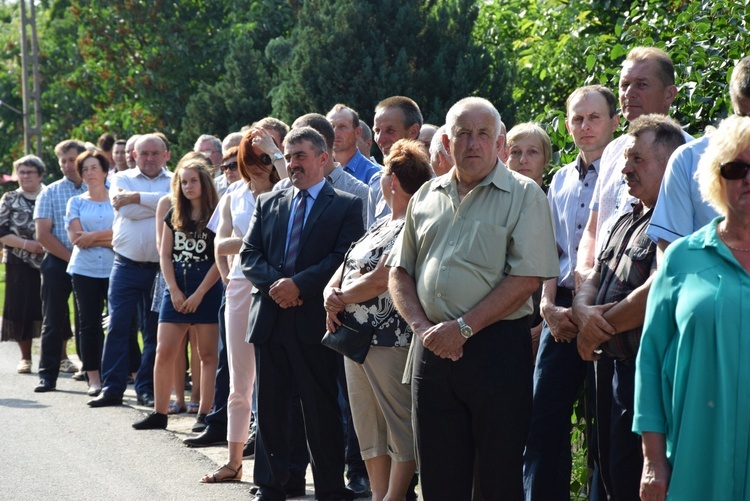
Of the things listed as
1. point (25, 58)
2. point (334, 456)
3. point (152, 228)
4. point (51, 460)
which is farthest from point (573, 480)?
point (25, 58)

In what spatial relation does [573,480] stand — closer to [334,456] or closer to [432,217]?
[334,456]

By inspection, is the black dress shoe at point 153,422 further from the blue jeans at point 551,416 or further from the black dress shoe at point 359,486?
the blue jeans at point 551,416

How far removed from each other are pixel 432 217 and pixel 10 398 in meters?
6.89

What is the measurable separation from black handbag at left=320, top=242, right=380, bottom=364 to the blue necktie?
715 millimetres

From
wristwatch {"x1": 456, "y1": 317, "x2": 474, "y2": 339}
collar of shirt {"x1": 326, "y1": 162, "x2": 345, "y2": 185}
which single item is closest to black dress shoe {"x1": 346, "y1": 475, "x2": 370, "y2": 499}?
collar of shirt {"x1": 326, "y1": 162, "x2": 345, "y2": 185}

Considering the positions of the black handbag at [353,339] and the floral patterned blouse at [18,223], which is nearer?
the black handbag at [353,339]

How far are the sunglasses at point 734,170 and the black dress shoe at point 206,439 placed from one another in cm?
568

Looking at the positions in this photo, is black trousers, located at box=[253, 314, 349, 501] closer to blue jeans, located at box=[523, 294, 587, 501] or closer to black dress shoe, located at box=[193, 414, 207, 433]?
blue jeans, located at box=[523, 294, 587, 501]

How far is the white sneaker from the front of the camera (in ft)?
40.4

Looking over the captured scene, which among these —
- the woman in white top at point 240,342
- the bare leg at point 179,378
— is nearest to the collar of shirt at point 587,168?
the woman in white top at point 240,342

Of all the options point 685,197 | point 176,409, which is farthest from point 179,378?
point 685,197

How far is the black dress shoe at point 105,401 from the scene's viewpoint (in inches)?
396

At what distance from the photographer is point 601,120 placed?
19.7 feet

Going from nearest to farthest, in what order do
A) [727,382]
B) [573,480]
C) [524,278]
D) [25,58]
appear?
[727,382] < [524,278] < [573,480] < [25,58]
